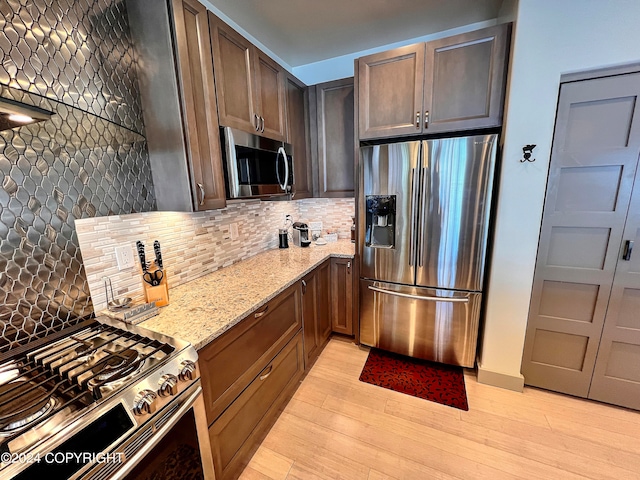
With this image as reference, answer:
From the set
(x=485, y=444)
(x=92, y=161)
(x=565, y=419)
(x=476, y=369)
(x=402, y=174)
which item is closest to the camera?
(x=92, y=161)

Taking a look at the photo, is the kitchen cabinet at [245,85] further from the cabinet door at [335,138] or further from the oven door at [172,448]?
the oven door at [172,448]

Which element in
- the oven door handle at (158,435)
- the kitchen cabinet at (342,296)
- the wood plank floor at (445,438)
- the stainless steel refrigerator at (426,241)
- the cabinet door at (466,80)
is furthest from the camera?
the kitchen cabinet at (342,296)

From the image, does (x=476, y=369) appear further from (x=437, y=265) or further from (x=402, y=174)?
(x=402, y=174)

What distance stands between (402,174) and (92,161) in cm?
181

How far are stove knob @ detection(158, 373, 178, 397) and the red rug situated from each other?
1.53 meters

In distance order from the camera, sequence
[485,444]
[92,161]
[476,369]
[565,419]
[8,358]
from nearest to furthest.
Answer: [8,358] < [92,161] < [485,444] < [565,419] < [476,369]

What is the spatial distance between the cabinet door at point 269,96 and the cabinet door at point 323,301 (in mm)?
1125

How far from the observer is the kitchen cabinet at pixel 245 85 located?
142 centimetres

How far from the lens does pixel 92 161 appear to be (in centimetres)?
118

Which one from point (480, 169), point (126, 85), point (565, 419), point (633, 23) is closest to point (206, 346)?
point (126, 85)

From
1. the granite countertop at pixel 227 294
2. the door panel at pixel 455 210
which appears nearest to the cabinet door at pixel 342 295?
the granite countertop at pixel 227 294

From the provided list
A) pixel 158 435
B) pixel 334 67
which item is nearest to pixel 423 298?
pixel 158 435

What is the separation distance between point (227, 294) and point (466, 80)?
2.06 meters

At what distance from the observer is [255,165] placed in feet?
5.44
